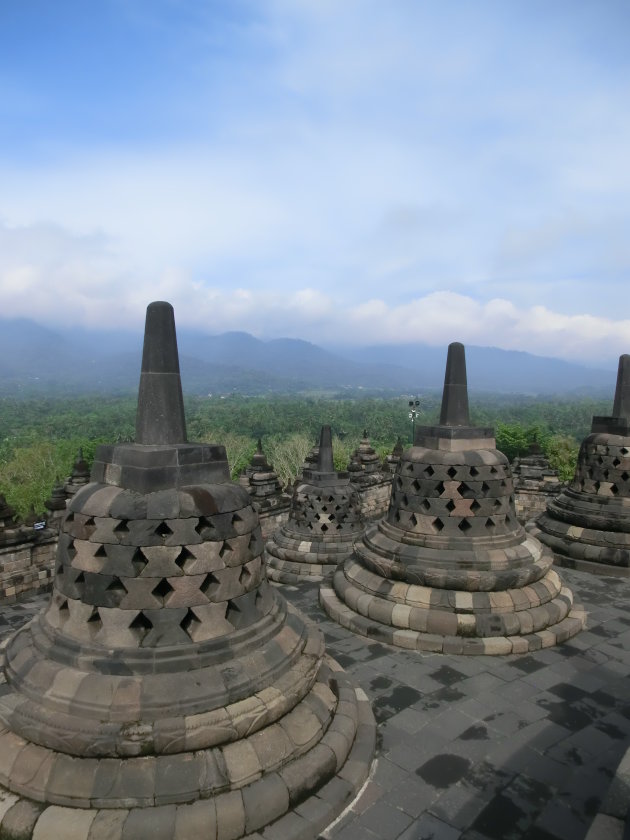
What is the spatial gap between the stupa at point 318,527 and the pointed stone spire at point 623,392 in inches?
209

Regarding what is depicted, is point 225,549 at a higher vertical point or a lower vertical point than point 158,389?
lower

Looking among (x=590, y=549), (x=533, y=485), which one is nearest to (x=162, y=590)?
(x=590, y=549)

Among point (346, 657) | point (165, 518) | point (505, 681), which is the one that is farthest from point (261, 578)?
point (505, 681)

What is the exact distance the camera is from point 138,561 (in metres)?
3.83

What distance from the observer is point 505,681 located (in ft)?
18.5

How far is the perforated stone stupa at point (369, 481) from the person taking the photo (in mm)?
18219

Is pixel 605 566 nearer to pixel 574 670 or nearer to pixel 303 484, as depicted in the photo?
pixel 574 670

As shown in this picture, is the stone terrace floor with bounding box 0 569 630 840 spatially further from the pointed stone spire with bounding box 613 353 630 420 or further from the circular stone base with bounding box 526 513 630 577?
the pointed stone spire with bounding box 613 353 630 420

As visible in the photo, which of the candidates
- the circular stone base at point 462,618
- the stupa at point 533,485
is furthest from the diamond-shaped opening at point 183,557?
the stupa at point 533,485

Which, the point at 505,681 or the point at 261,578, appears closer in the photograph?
the point at 261,578

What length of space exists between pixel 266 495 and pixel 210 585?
10.8m

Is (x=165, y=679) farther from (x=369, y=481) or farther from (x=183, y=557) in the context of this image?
(x=369, y=481)

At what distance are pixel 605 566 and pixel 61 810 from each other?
9.00 metres

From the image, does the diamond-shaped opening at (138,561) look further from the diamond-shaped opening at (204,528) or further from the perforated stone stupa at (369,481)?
the perforated stone stupa at (369,481)
